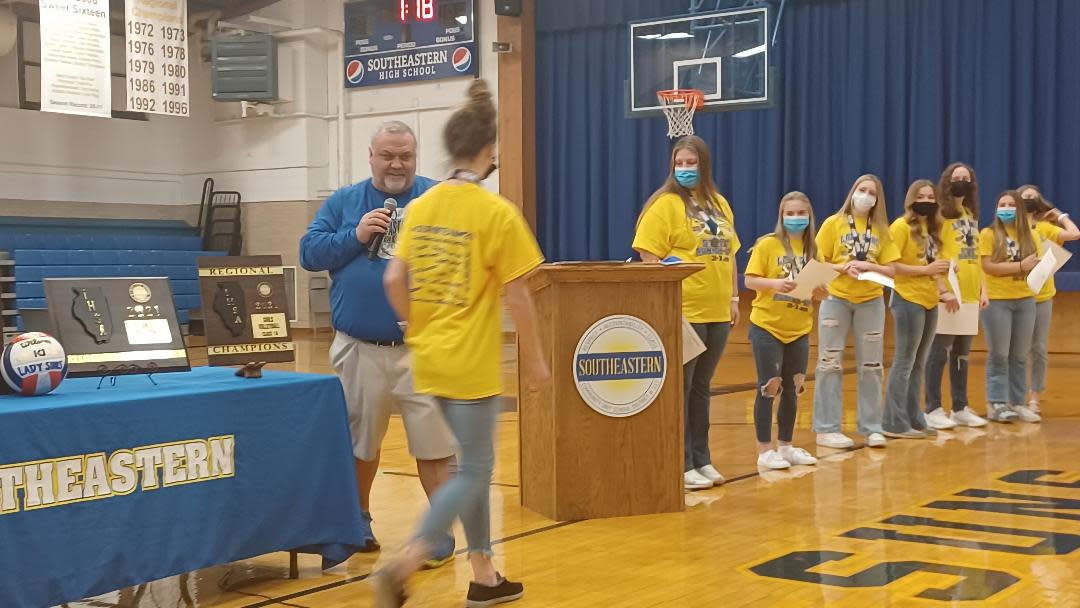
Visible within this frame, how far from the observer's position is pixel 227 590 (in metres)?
3.83

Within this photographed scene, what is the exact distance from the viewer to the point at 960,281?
23.9 ft

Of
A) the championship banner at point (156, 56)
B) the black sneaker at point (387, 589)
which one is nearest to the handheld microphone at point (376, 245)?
the black sneaker at point (387, 589)

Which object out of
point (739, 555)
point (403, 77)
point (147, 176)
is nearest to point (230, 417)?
point (739, 555)

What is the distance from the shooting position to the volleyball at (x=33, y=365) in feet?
10.8

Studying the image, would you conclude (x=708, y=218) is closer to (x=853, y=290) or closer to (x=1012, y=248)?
(x=853, y=290)

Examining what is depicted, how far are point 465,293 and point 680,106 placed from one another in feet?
32.9

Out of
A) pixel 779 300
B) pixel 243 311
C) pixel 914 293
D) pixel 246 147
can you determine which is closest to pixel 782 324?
pixel 779 300

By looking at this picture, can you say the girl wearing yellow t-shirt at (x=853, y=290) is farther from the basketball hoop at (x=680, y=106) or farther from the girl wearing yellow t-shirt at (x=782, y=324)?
the basketball hoop at (x=680, y=106)

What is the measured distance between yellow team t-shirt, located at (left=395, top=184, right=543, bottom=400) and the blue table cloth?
68 centimetres

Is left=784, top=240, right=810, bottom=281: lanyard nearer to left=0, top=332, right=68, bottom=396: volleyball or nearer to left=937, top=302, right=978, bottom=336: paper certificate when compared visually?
left=937, top=302, right=978, bottom=336: paper certificate

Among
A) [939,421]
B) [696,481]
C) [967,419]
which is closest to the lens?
[696,481]

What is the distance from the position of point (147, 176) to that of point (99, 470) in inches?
643

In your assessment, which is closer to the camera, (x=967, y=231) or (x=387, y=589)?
(x=387, y=589)

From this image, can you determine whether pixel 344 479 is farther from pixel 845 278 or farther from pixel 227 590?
pixel 845 278
